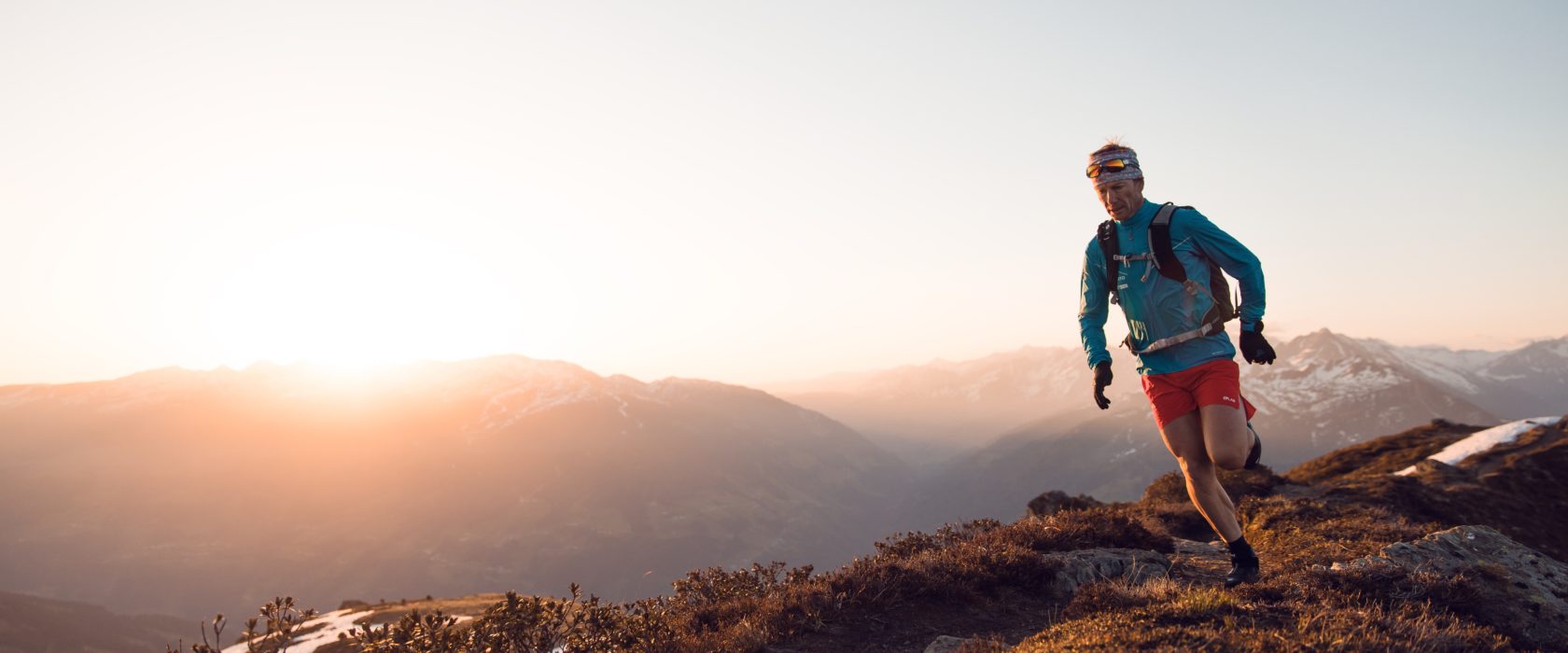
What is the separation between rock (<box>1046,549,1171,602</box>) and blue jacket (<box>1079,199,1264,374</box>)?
253cm

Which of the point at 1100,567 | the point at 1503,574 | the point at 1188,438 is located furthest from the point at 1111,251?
the point at 1503,574

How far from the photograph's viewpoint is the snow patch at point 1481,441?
94.0 feet

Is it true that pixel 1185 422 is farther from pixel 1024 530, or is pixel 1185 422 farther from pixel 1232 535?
pixel 1024 530

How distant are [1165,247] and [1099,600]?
10.5ft

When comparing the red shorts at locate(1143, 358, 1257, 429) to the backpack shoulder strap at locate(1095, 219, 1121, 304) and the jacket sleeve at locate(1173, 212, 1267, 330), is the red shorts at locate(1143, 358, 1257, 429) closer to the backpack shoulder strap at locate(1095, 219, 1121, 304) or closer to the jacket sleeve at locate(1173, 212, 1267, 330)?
the jacket sleeve at locate(1173, 212, 1267, 330)

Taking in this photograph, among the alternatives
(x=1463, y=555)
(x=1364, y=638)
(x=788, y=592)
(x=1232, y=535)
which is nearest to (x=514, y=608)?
(x=788, y=592)

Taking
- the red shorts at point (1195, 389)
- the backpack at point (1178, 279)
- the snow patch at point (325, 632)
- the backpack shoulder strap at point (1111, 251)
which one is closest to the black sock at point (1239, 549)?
the red shorts at point (1195, 389)

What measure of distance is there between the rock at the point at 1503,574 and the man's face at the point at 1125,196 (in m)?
3.66

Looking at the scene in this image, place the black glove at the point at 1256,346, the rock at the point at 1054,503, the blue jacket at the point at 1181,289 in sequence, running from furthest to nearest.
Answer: the rock at the point at 1054,503 → the blue jacket at the point at 1181,289 → the black glove at the point at 1256,346

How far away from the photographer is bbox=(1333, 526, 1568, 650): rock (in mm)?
5402

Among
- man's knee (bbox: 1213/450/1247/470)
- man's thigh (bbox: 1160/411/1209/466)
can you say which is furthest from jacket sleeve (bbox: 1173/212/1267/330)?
man's knee (bbox: 1213/450/1247/470)

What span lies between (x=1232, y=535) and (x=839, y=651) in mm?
3884

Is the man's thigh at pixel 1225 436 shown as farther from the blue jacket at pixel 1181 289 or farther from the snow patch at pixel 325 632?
the snow patch at pixel 325 632

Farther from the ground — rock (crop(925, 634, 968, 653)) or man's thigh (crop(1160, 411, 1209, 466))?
man's thigh (crop(1160, 411, 1209, 466))
